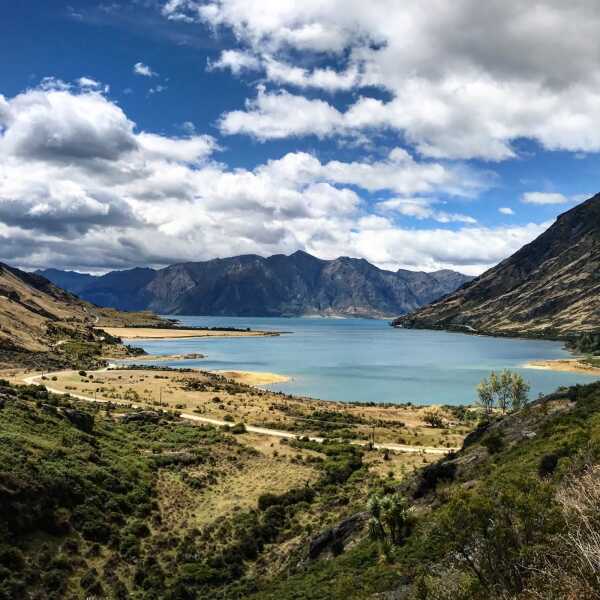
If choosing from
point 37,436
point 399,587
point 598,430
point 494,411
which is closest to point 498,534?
point 399,587

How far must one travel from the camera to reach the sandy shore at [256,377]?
143625 millimetres

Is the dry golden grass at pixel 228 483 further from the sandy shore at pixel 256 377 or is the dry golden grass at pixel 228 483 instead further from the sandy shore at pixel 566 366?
the sandy shore at pixel 566 366

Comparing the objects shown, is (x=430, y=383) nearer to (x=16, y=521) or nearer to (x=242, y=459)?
(x=242, y=459)

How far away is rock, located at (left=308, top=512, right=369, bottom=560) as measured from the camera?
1291 inches

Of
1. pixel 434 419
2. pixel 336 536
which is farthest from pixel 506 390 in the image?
pixel 336 536

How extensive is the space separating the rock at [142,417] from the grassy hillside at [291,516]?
12.2 meters

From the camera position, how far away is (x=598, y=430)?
26438mm

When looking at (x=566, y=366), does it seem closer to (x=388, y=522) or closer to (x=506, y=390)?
(x=506, y=390)

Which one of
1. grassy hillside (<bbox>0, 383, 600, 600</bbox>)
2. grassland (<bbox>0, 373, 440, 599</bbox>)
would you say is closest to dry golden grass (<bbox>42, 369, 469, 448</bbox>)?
grassland (<bbox>0, 373, 440, 599</bbox>)

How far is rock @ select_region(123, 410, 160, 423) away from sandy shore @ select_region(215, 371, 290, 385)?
220 ft

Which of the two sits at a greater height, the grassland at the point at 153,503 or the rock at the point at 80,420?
the rock at the point at 80,420

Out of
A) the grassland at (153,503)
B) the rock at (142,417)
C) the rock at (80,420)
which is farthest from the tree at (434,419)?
the rock at (80,420)

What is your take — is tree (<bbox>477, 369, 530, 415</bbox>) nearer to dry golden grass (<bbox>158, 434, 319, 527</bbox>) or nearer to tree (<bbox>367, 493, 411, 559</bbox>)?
Result: dry golden grass (<bbox>158, 434, 319, 527</bbox>)

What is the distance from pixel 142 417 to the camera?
7281 centimetres
